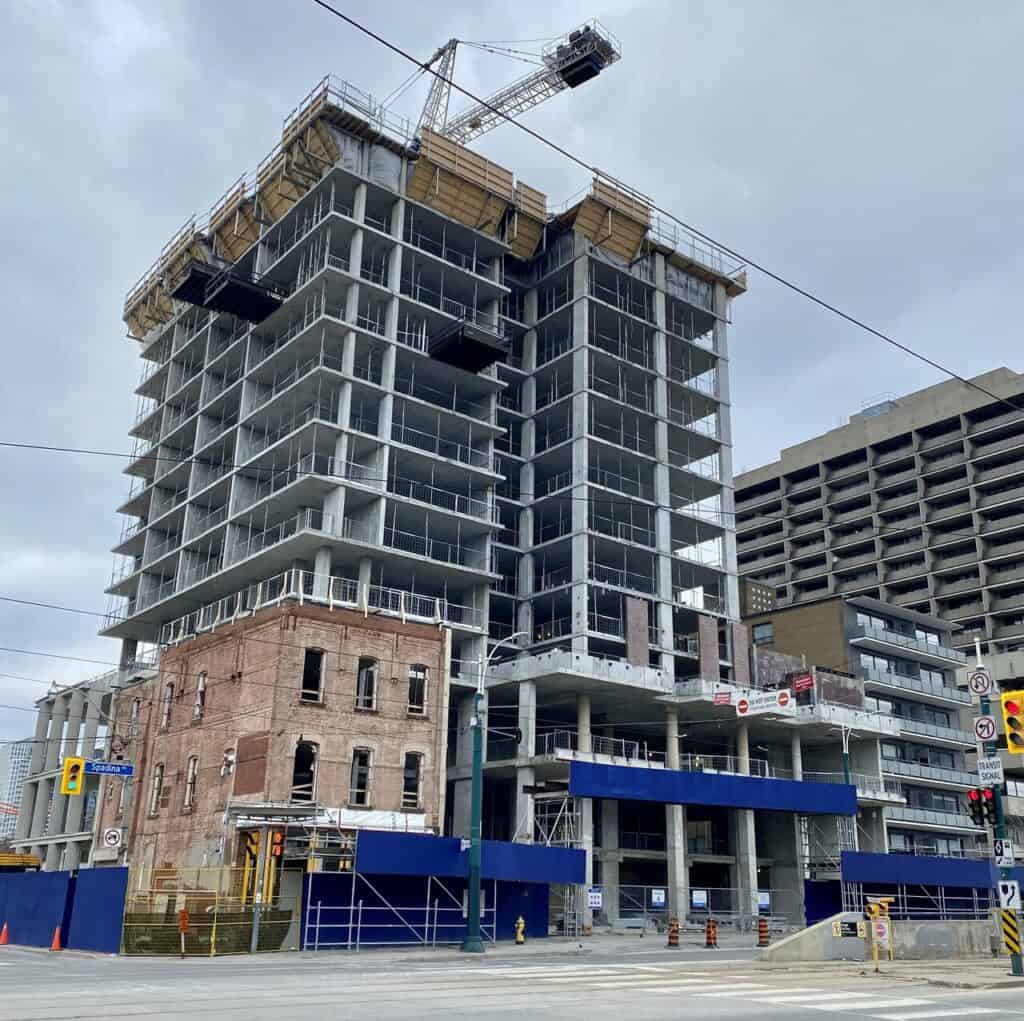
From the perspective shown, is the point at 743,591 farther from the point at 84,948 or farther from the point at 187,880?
the point at 84,948

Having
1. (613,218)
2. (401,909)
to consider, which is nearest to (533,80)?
(613,218)

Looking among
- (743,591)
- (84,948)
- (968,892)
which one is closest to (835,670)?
(743,591)

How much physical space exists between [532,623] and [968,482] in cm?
6172

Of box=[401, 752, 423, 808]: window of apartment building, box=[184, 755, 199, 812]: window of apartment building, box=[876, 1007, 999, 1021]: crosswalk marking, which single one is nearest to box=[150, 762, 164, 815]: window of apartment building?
box=[184, 755, 199, 812]: window of apartment building

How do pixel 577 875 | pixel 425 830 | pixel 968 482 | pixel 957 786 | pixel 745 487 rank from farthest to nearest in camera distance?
pixel 745 487
pixel 968 482
pixel 957 786
pixel 425 830
pixel 577 875

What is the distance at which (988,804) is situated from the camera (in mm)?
27750

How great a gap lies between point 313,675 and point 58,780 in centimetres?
3756

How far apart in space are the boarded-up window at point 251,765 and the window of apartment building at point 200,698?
17.6 feet

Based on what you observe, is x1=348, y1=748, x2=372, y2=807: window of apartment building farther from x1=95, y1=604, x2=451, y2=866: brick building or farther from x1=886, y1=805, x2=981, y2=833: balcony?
x1=886, y1=805, x2=981, y2=833: balcony

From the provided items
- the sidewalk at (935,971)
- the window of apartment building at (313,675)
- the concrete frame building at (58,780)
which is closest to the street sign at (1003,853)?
the sidewalk at (935,971)

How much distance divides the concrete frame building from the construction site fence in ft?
111

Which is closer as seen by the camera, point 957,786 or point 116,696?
point 116,696

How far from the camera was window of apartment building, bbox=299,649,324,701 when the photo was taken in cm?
4822

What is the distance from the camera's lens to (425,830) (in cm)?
4959
